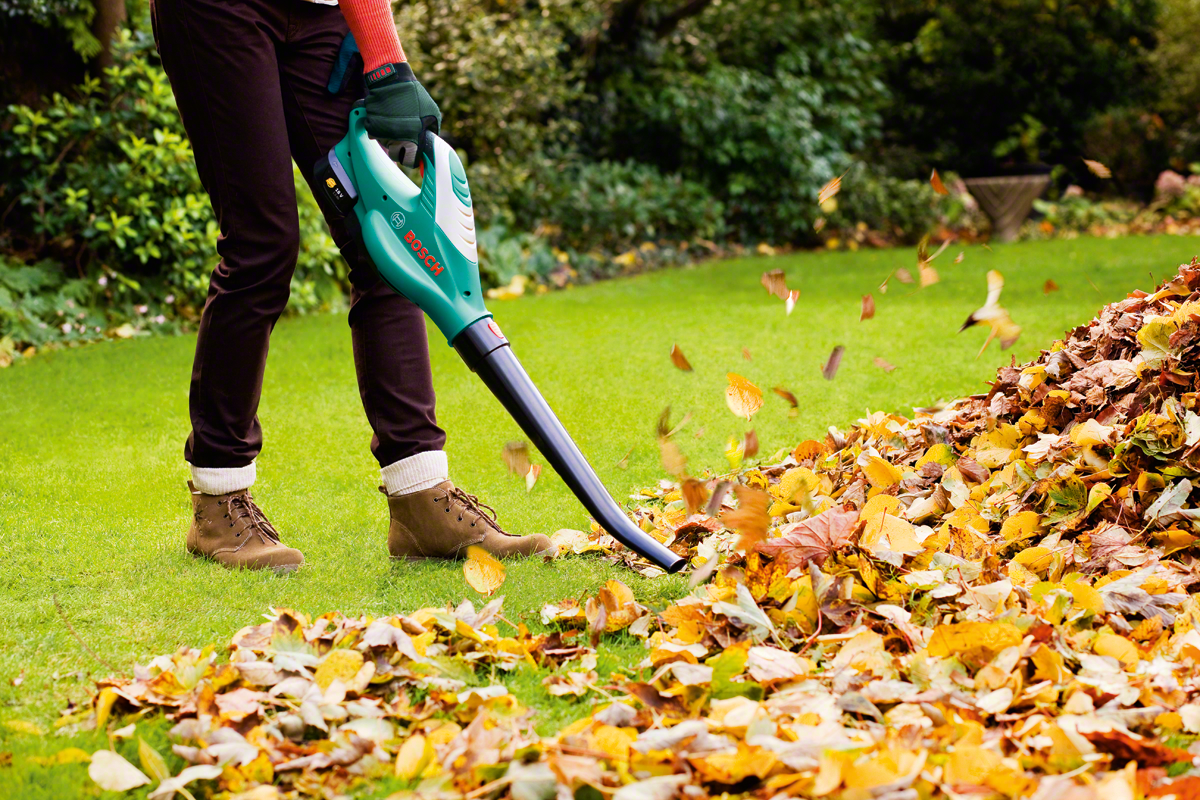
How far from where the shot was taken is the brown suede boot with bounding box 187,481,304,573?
2168 mm

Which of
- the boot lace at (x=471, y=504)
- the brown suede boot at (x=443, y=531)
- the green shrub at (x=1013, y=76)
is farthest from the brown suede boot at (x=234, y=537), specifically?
the green shrub at (x=1013, y=76)

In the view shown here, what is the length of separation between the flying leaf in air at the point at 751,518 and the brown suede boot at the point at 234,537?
0.92 metres

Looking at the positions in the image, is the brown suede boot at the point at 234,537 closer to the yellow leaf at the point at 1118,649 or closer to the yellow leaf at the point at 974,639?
the yellow leaf at the point at 974,639

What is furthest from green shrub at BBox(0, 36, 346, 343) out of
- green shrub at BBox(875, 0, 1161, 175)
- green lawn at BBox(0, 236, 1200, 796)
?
green shrub at BBox(875, 0, 1161, 175)

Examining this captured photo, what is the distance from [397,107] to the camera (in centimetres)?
206

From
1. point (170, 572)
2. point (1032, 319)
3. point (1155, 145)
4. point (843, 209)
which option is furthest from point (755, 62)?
point (170, 572)

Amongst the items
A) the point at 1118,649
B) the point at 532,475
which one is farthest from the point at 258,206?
the point at 1118,649

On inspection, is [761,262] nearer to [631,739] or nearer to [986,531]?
[986,531]

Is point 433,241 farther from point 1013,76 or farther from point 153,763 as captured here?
point 1013,76

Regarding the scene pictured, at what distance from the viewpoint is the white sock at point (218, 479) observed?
2195 mm

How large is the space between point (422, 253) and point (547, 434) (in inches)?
17.4

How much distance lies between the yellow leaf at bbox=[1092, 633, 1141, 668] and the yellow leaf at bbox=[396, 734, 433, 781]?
97 cm

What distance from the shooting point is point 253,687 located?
1.51 m

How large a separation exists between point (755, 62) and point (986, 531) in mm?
8630
